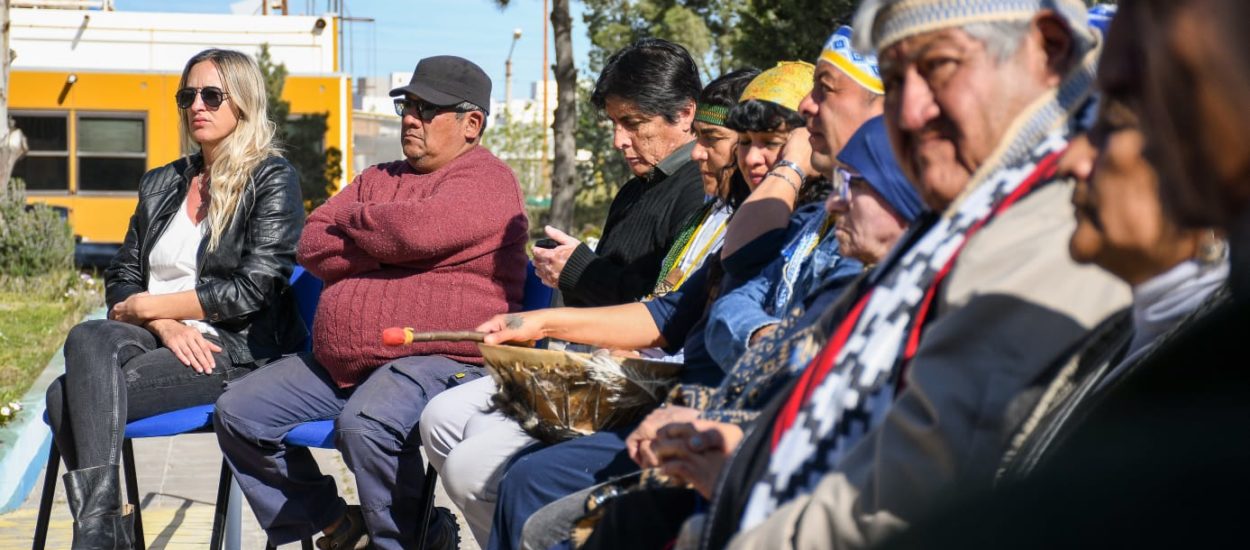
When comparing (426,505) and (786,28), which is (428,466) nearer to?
(426,505)

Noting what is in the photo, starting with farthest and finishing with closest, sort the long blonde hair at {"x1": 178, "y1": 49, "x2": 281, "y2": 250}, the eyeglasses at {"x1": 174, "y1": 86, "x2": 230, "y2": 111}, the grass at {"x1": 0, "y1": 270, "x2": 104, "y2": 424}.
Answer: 1. the grass at {"x1": 0, "y1": 270, "x2": 104, "y2": 424}
2. the eyeglasses at {"x1": 174, "y1": 86, "x2": 230, "y2": 111}
3. the long blonde hair at {"x1": 178, "y1": 49, "x2": 281, "y2": 250}

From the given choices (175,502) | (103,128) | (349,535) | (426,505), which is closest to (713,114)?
(426,505)

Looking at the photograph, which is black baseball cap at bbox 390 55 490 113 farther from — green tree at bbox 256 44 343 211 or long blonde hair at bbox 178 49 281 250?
green tree at bbox 256 44 343 211

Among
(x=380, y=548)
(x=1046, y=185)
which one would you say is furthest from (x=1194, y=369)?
(x=380, y=548)

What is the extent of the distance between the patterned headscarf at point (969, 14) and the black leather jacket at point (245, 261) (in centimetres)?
292

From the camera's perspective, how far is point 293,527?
4082 mm

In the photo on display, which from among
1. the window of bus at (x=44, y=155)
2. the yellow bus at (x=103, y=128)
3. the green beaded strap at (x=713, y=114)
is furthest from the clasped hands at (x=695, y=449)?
the window of bus at (x=44, y=155)

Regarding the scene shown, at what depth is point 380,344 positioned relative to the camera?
3924 mm

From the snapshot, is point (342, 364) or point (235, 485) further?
point (235, 485)

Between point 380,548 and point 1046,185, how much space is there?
9.01ft

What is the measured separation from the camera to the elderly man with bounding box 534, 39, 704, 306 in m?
4.04

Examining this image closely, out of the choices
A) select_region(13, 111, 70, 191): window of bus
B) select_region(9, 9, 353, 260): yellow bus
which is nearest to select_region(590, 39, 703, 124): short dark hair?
select_region(9, 9, 353, 260): yellow bus

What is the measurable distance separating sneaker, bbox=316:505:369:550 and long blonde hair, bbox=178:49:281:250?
39.2 inches

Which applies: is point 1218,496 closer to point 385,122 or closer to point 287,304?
point 287,304
